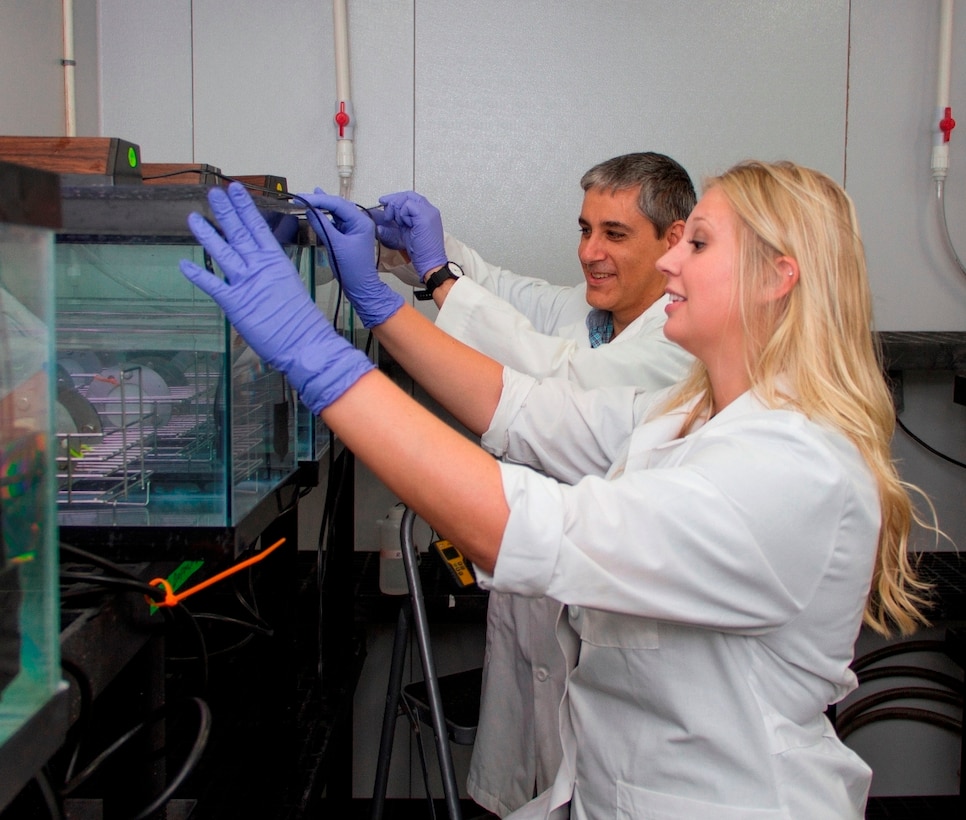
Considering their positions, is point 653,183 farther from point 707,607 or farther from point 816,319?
point 707,607

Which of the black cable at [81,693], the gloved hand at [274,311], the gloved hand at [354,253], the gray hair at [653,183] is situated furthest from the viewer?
the gray hair at [653,183]

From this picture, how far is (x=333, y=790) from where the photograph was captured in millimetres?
2041

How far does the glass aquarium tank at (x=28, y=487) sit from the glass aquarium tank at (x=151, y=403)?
28 cm

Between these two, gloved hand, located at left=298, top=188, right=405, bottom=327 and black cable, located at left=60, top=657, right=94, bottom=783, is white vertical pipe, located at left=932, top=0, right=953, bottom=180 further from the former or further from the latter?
black cable, located at left=60, top=657, right=94, bottom=783

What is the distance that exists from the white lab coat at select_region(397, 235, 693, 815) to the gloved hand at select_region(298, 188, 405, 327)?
0.28 m

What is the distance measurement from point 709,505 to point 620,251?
1105mm

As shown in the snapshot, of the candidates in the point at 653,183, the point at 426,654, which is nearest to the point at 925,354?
the point at 653,183

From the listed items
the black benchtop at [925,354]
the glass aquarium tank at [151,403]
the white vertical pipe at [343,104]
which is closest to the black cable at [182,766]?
the glass aquarium tank at [151,403]

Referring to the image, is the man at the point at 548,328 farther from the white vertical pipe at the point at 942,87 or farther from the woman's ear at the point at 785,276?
the white vertical pipe at the point at 942,87

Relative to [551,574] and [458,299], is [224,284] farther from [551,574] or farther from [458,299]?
[458,299]

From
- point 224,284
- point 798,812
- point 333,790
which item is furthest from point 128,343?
point 333,790

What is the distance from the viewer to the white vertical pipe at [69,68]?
205cm

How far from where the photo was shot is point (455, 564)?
181cm

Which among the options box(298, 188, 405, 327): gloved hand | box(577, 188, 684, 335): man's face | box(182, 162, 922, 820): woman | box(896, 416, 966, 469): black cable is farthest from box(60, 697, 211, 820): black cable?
box(896, 416, 966, 469): black cable
